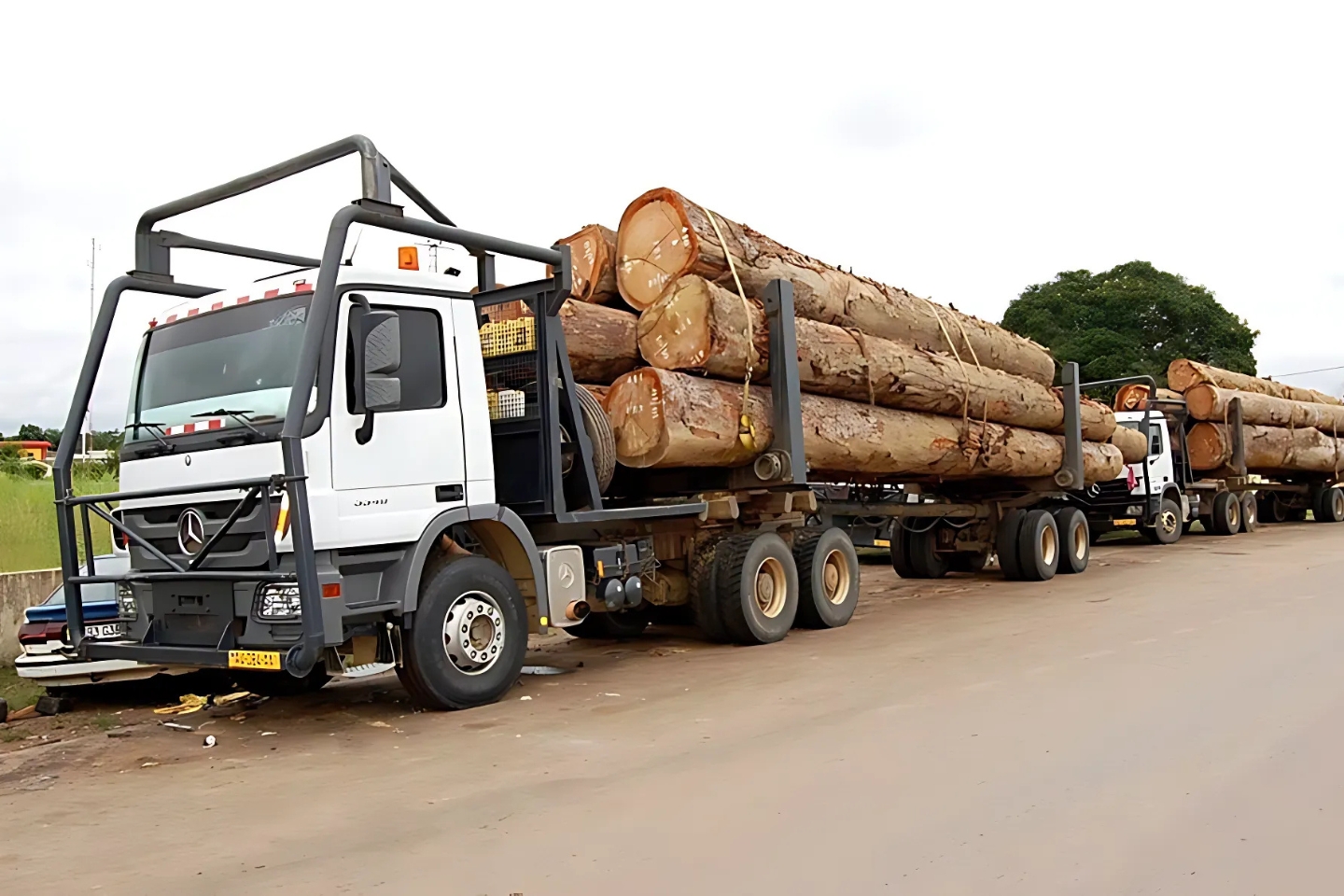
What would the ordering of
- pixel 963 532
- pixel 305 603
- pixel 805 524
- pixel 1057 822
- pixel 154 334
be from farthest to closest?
pixel 963 532 < pixel 805 524 < pixel 154 334 < pixel 305 603 < pixel 1057 822

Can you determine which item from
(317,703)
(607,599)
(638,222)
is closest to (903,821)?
(607,599)

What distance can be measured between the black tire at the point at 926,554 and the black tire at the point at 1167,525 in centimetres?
658

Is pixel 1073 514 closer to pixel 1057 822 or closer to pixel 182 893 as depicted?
pixel 1057 822

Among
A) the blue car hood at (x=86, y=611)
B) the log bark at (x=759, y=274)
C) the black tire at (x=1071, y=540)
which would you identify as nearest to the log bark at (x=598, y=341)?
the log bark at (x=759, y=274)

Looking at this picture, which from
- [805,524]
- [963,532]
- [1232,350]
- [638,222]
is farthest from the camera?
[1232,350]

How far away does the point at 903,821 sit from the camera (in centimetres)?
460

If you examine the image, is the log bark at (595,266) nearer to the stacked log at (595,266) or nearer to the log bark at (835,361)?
the stacked log at (595,266)

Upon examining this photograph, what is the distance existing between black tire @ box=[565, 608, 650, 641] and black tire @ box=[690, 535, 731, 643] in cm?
108

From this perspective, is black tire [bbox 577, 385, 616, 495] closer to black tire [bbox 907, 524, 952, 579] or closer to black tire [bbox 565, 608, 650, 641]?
black tire [bbox 565, 608, 650, 641]

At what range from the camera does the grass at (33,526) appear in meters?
11.7

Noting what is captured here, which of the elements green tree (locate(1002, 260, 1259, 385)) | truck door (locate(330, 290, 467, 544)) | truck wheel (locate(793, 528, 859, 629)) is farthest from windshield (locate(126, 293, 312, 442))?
green tree (locate(1002, 260, 1259, 385))

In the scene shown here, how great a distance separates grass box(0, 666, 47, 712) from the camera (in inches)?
324

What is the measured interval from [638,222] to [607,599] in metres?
3.40

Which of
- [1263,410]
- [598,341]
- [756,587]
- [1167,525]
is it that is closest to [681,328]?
[598,341]
